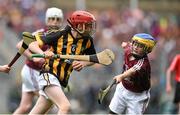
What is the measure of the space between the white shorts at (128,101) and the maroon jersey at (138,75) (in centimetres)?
8

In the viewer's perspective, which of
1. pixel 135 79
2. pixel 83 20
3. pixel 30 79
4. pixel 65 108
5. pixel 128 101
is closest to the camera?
pixel 65 108

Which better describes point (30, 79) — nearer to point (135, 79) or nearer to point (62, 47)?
point (62, 47)

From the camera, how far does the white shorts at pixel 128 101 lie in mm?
11625

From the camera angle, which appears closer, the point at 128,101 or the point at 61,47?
the point at 61,47

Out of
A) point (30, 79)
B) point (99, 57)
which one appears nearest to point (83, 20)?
point (99, 57)

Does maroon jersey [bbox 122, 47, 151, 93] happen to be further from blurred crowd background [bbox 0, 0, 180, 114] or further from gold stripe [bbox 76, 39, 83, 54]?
blurred crowd background [bbox 0, 0, 180, 114]

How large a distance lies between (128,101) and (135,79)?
1.31ft

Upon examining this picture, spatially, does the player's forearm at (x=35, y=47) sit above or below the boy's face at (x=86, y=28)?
below

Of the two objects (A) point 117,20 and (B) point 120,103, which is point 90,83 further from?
(B) point 120,103

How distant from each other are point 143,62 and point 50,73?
1.33 m

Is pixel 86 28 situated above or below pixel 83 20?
below

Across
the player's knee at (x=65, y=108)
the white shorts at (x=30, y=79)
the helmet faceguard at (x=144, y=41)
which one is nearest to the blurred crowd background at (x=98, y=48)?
the white shorts at (x=30, y=79)

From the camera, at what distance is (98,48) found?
1856 cm

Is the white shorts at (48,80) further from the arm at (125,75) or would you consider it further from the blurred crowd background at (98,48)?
the blurred crowd background at (98,48)
